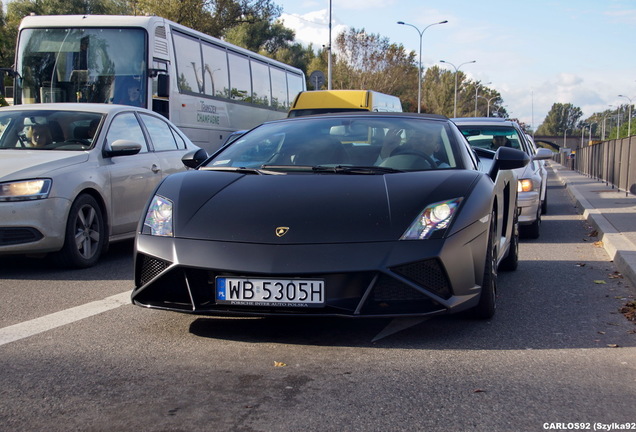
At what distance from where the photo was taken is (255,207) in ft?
14.4

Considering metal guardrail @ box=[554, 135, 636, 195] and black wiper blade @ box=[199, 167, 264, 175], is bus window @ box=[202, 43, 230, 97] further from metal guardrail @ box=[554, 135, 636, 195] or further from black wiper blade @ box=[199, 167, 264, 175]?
black wiper blade @ box=[199, 167, 264, 175]

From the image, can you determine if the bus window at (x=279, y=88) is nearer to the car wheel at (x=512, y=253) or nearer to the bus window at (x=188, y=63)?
the bus window at (x=188, y=63)

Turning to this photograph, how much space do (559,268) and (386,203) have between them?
12.4 ft

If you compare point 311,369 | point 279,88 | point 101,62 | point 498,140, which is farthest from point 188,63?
point 311,369

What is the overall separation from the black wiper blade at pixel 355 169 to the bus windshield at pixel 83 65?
36.0 feet

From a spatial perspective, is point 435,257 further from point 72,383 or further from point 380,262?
point 72,383

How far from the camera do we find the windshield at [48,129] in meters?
7.73

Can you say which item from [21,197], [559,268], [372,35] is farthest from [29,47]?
[372,35]

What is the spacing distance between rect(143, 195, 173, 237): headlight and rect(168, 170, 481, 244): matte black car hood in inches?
2.1

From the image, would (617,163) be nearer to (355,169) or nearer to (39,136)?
(39,136)

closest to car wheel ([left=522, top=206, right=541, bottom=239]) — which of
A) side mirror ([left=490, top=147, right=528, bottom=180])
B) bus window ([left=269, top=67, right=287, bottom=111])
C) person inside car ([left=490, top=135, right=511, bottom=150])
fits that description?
person inside car ([left=490, top=135, right=511, bottom=150])

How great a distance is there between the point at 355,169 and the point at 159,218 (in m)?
1.23

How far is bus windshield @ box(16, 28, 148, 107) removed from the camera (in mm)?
15055

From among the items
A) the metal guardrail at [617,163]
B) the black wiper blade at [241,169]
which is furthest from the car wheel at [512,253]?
the metal guardrail at [617,163]
